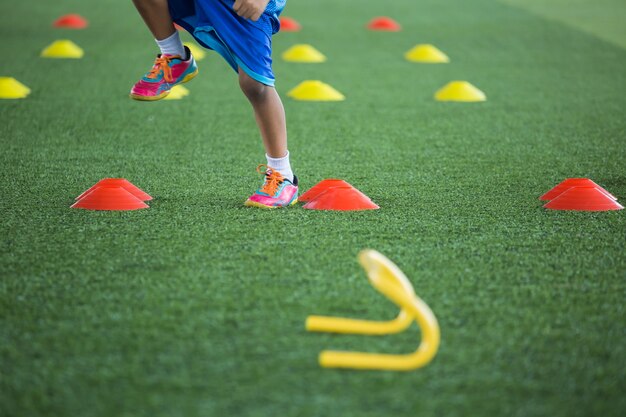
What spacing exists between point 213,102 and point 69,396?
3.79 m

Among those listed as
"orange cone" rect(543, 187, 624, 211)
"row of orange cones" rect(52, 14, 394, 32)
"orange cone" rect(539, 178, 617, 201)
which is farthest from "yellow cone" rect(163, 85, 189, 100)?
"row of orange cones" rect(52, 14, 394, 32)

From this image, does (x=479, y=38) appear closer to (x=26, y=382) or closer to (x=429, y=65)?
(x=429, y=65)

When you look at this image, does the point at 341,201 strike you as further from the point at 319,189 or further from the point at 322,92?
the point at 322,92

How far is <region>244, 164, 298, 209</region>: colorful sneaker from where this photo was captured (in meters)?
3.16

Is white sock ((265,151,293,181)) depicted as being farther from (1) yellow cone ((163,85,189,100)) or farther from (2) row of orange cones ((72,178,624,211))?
(1) yellow cone ((163,85,189,100))

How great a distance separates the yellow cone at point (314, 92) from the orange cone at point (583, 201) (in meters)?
2.50

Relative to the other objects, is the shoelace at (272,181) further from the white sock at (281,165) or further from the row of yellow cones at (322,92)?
the row of yellow cones at (322,92)

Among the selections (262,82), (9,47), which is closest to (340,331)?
(262,82)

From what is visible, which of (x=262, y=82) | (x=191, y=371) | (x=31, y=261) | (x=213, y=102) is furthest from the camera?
(x=213, y=102)

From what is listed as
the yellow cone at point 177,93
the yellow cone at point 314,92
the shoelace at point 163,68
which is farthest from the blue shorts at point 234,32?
the yellow cone at point 314,92

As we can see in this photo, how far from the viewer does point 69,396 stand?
1701mm

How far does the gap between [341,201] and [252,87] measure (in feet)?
1.54

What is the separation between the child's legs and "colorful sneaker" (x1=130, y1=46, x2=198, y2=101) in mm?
268

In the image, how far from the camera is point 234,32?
304cm
